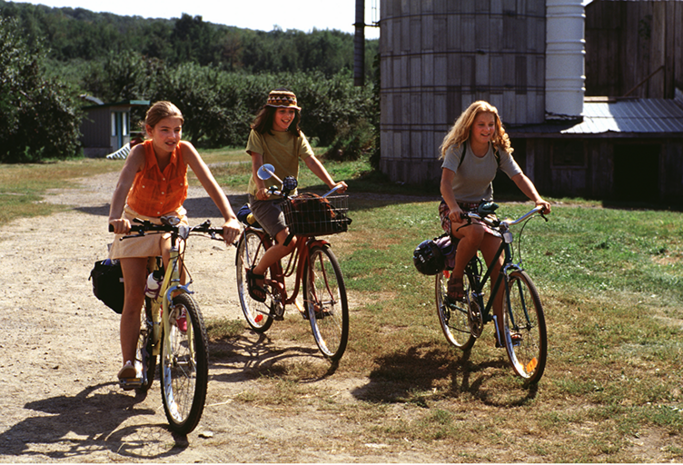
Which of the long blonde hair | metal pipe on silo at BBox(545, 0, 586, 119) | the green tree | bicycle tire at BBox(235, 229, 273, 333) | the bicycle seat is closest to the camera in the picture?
the bicycle seat

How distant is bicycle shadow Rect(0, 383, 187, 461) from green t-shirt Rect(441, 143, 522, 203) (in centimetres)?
277

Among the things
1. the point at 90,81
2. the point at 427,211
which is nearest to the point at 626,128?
the point at 427,211

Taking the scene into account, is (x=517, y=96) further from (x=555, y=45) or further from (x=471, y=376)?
(x=471, y=376)

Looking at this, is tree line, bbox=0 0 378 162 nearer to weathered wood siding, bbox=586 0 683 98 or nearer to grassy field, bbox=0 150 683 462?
weathered wood siding, bbox=586 0 683 98

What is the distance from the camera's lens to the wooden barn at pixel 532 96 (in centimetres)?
2200

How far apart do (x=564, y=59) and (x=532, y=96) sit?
1565 mm

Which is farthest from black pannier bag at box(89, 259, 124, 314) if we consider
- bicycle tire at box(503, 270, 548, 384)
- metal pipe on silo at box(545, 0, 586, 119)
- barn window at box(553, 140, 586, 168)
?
metal pipe on silo at box(545, 0, 586, 119)

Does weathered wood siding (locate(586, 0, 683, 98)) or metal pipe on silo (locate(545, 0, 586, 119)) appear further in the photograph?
weathered wood siding (locate(586, 0, 683, 98))

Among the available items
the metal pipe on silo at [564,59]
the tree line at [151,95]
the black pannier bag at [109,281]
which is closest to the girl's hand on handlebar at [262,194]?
the black pannier bag at [109,281]

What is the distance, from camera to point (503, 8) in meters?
22.9

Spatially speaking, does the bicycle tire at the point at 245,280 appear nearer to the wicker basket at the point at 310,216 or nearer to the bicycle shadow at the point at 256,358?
the bicycle shadow at the point at 256,358

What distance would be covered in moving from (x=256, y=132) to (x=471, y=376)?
8.82 feet

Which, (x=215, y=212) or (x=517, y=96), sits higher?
(x=517, y=96)

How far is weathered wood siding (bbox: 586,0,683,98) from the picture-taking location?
2441 centimetres
